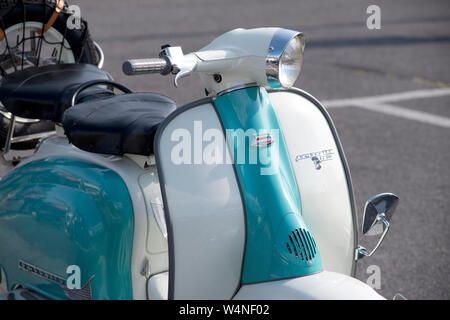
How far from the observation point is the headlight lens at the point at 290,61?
1.78m

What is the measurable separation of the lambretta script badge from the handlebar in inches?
22.0

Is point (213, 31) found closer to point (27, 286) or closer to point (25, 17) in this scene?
A: point (25, 17)

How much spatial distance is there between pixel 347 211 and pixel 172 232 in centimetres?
66

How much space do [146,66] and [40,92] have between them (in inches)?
34.5

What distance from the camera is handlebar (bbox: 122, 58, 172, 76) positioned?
1645 mm

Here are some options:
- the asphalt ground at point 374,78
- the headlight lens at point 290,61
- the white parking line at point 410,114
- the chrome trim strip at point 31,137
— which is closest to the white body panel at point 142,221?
the headlight lens at point 290,61

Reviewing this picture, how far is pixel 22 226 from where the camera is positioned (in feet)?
7.32

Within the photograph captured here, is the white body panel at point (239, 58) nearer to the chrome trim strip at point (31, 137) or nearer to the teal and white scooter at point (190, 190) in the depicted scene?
the teal and white scooter at point (190, 190)

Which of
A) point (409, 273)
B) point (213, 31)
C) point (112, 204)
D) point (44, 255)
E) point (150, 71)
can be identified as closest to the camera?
point (150, 71)

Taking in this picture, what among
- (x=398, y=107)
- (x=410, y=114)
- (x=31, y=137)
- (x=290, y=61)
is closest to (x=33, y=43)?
(x=31, y=137)

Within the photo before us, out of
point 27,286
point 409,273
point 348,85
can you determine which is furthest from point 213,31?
point 27,286

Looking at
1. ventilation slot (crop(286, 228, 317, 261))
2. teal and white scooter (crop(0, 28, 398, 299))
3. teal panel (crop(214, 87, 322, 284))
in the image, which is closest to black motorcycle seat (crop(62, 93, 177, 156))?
teal and white scooter (crop(0, 28, 398, 299))

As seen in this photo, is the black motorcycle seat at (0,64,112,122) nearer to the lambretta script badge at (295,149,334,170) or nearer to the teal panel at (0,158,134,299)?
the teal panel at (0,158,134,299)

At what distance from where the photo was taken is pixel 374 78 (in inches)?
272
